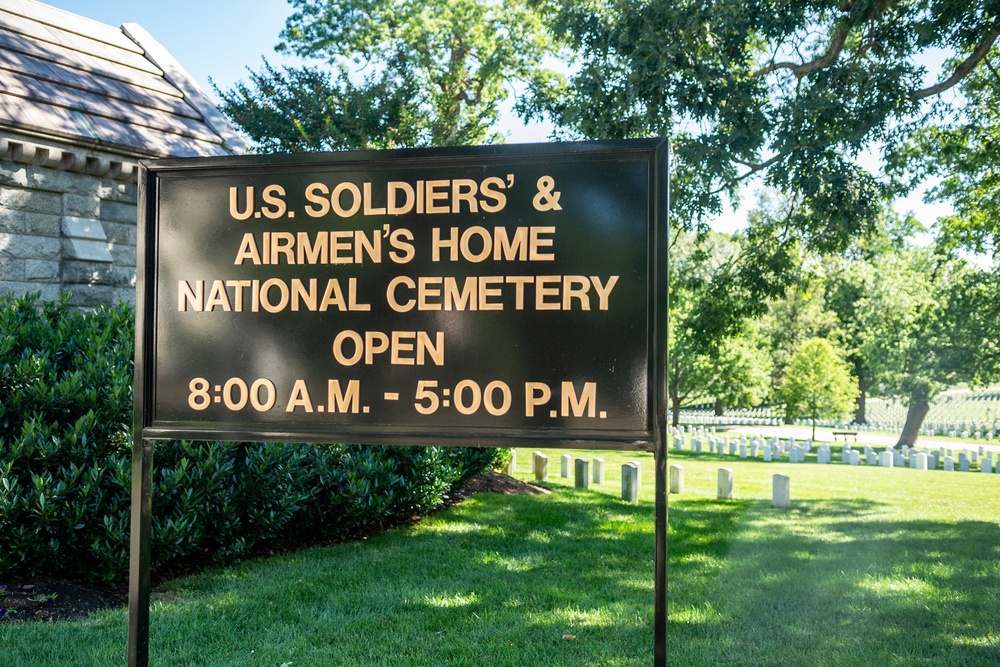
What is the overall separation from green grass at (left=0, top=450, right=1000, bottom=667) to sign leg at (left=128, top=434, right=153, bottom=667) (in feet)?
5.40

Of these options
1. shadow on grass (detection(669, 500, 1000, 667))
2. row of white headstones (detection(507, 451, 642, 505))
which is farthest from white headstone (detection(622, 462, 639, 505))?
shadow on grass (detection(669, 500, 1000, 667))

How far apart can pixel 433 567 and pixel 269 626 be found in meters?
2.13

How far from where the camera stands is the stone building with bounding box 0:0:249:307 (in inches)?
430

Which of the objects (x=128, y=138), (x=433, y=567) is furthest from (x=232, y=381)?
(x=128, y=138)

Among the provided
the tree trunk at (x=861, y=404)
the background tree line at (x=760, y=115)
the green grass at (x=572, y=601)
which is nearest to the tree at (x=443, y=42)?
the background tree line at (x=760, y=115)

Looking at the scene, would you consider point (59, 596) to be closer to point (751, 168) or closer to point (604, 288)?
point (604, 288)

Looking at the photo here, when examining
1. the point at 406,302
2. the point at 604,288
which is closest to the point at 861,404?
the point at 604,288

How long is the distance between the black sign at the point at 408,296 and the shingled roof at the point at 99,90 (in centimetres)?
851

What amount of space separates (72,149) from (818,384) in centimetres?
3806

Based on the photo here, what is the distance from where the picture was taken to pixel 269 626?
606 cm

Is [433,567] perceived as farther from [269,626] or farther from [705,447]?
[705,447]

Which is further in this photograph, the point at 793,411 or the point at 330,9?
the point at 793,411

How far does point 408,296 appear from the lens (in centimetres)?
363

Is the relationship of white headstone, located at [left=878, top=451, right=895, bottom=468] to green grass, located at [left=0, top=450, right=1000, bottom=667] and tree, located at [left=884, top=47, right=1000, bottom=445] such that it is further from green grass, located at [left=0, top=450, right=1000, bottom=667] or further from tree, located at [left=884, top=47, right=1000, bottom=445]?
green grass, located at [left=0, top=450, right=1000, bottom=667]
